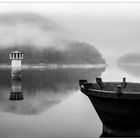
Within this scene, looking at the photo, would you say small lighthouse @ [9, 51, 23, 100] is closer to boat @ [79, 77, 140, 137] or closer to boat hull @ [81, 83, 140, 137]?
boat @ [79, 77, 140, 137]

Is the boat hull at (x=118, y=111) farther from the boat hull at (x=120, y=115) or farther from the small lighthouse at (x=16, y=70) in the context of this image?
the small lighthouse at (x=16, y=70)

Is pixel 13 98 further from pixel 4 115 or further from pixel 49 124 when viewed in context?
pixel 49 124

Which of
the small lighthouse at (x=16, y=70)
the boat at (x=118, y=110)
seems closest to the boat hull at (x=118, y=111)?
the boat at (x=118, y=110)

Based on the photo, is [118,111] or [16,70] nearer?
[118,111]

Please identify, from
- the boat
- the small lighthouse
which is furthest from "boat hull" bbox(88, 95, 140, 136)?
the small lighthouse

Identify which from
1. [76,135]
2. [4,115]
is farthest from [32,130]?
[4,115]

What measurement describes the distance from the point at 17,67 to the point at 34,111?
4.05 meters

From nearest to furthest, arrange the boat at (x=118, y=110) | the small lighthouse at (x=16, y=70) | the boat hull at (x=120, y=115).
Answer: the boat at (x=118, y=110), the boat hull at (x=120, y=115), the small lighthouse at (x=16, y=70)

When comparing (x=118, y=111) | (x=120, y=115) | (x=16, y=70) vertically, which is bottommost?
(x=120, y=115)

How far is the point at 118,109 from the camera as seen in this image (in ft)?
23.7

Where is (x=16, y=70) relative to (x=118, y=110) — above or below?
above

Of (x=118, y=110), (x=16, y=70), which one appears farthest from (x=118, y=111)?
(x=16, y=70)

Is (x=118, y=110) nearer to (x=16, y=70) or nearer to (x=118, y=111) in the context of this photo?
(x=118, y=111)

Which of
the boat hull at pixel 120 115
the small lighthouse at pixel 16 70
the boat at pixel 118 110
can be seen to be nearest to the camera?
the boat at pixel 118 110
